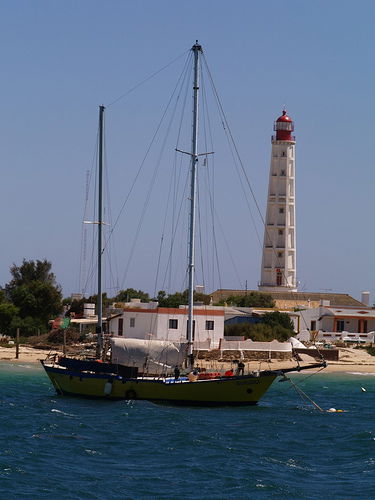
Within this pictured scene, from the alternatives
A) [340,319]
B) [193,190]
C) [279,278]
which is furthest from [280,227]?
[193,190]

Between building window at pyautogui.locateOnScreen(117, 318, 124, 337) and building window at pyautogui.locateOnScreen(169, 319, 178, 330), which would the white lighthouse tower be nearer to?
building window at pyautogui.locateOnScreen(117, 318, 124, 337)

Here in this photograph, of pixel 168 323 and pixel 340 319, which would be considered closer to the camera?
pixel 168 323

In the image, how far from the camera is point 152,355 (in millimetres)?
46938

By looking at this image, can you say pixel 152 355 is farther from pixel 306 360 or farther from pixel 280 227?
pixel 280 227

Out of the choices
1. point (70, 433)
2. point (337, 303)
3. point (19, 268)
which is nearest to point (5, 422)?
point (70, 433)

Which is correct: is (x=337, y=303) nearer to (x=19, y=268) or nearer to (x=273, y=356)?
(x=19, y=268)

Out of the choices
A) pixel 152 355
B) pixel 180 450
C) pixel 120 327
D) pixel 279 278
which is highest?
pixel 279 278

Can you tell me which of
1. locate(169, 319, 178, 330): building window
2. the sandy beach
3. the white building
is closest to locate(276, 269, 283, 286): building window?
the white building

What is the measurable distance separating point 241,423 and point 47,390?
1418 cm

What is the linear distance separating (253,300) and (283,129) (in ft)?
62.1

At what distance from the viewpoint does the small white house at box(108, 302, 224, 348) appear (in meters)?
67.1

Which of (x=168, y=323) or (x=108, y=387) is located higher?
(x=168, y=323)

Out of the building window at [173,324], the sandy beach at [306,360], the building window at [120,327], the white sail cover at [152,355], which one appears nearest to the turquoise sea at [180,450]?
the white sail cover at [152,355]

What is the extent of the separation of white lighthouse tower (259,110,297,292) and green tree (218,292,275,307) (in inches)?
147
